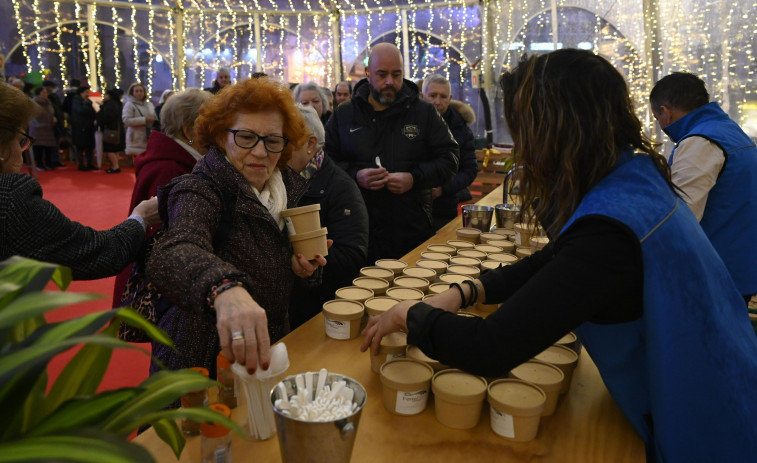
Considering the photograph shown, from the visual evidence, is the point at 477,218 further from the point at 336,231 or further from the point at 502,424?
the point at 502,424

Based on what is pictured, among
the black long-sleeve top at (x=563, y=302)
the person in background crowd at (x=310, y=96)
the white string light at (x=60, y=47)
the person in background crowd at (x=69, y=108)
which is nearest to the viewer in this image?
the black long-sleeve top at (x=563, y=302)

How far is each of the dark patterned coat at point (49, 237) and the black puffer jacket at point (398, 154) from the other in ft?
5.75

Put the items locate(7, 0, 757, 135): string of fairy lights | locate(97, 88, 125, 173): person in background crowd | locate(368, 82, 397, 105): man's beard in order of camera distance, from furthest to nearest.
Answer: locate(97, 88, 125, 173): person in background crowd
locate(7, 0, 757, 135): string of fairy lights
locate(368, 82, 397, 105): man's beard

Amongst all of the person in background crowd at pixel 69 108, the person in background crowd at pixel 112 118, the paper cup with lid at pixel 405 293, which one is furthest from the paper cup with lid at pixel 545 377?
the person in background crowd at pixel 69 108

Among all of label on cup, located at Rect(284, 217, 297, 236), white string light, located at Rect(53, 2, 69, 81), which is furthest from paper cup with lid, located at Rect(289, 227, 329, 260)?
white string light, located at Rect(53, 2, 69, 81)

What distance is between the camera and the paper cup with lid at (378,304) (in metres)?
1.56

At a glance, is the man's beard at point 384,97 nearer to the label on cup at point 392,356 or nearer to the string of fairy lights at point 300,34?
the label on cup at point 392,356

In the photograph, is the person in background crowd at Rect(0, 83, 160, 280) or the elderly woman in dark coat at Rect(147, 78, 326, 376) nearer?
the person in background crowd at Rect(0, 83, 160, 280)

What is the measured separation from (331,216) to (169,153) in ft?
2.52

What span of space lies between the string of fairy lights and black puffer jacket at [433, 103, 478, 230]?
11.6 ft

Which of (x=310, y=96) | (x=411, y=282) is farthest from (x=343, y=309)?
(x=310, y=96)

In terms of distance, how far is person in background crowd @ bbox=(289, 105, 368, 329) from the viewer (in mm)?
A: 2332

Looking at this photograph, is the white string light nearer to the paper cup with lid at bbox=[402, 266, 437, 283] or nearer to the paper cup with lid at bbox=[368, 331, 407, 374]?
the paper cup with lid at bbox=[402, 266, 437, 283]

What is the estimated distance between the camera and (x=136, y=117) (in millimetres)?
9023
